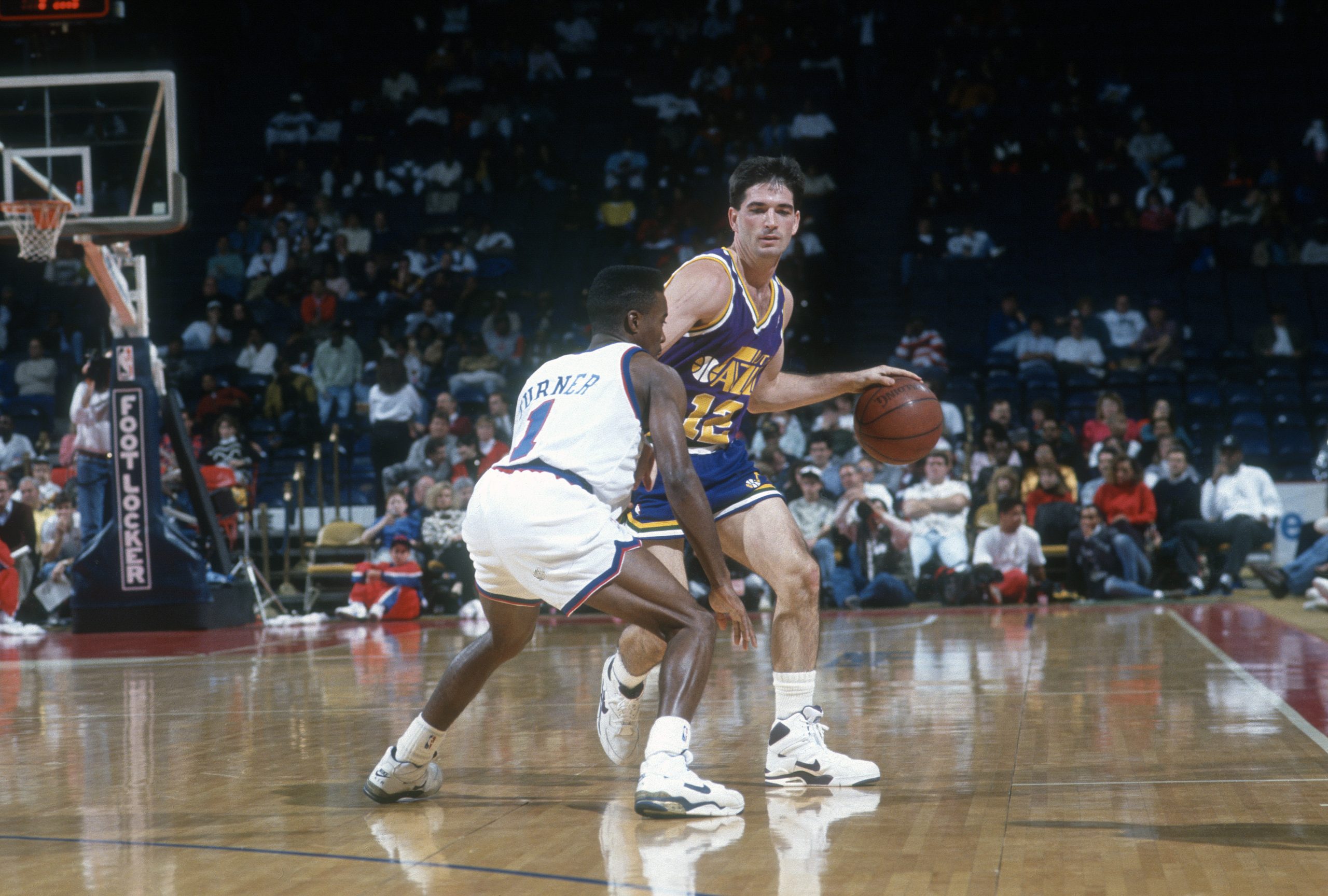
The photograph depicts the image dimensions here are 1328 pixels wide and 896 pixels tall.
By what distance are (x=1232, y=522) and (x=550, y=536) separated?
31.6 ft

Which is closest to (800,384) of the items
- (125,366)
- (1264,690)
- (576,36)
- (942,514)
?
(1264,690)

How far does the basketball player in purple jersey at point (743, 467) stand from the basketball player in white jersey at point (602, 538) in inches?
17.0

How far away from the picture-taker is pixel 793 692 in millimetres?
4156

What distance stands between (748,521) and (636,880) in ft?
5.29

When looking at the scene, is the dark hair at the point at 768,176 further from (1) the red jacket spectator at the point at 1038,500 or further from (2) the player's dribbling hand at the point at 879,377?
(1) the red jacket spectator at the point at 1038,500

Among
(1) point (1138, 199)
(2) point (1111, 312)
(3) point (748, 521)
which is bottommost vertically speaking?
(3) point (748, 521)

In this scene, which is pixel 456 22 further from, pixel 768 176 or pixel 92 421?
pixel 768 176

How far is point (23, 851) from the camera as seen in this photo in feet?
11.1

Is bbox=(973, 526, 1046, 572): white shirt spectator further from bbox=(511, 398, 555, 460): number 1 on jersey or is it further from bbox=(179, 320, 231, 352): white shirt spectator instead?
bbox=(179, 320, 231, 352): white shirt spectator

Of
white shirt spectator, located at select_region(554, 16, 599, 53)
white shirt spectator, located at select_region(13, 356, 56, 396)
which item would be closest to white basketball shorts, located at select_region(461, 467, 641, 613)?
white shirt spectator, located at select_region(13, 356, 56, 396)

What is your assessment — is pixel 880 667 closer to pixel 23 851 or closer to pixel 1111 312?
pixel 23 851

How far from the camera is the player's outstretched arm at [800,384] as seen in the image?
4699 mm

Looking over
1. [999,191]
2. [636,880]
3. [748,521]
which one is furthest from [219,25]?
[636,880]

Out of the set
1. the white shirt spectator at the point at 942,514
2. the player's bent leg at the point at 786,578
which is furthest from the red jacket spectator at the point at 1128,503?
the player's bent leg at the point at 786,578
